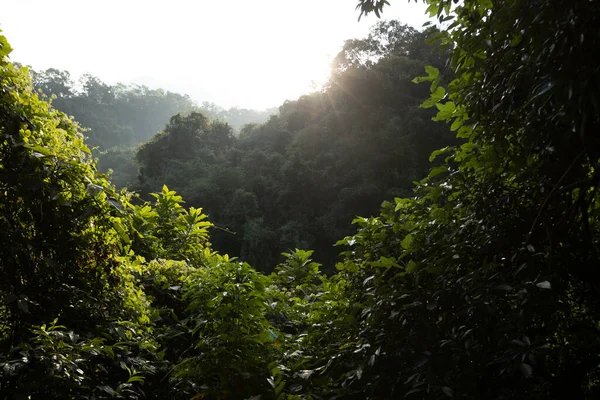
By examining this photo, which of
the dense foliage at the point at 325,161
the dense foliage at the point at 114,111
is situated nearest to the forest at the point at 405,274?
the dense foliage at the point at 325,161

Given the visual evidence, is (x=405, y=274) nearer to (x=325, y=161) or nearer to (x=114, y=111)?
(x=325, y=161)

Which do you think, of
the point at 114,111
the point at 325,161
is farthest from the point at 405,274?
the point at 114,111

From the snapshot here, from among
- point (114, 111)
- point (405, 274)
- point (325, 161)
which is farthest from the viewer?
point (114, 111)

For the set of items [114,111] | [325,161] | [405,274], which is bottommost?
[405,274]

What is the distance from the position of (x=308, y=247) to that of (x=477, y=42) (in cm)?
1514

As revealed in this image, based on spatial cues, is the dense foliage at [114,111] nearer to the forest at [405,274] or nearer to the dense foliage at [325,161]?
the dense foliage at [325,161]

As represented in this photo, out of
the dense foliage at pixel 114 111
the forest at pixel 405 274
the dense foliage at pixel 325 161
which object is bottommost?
the forest at pixel 405 274

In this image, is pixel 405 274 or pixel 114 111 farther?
pixel 114 111

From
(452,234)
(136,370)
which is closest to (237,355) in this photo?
(136,370)

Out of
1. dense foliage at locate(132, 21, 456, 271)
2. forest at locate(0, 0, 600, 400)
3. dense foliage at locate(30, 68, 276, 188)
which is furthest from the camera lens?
dense foliage at locate(30, 68, 276, 188)

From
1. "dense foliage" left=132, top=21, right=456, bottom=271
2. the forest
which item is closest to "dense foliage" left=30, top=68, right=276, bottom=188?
"dense foliage" left=132, top=21, right=456, bottom=271

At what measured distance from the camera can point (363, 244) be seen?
2639mm

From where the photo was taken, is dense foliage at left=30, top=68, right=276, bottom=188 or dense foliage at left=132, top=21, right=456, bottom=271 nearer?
dense foliage at left=132, top=21, right=456, bottom=271

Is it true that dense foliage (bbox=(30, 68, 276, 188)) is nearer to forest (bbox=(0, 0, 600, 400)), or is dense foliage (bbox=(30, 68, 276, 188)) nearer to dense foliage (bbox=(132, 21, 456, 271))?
dense foliage (bbox=(132, 21, 456, 271))
